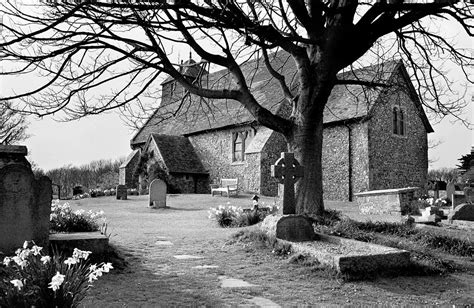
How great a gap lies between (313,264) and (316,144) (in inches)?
174

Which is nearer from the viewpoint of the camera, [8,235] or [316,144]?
[8,235]

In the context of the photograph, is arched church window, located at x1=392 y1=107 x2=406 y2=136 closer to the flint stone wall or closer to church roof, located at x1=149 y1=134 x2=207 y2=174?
the flint stone wall

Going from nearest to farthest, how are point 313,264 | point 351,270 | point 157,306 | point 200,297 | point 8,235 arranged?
point 157,306, point 200,297, point 8,235, point 351,270, point 313,264

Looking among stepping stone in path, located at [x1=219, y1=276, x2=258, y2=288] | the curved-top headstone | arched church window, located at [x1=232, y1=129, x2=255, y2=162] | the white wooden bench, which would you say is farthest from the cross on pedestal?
arched church window, located at [x1=232, y1=129, x2=255, y2=162]

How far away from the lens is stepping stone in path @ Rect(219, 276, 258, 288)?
243 inches

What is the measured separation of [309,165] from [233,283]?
518 cm

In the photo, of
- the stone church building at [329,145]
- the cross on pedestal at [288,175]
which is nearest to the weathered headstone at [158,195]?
the stone church building at [329,145]

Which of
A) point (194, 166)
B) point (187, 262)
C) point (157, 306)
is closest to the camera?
point (157, 306)

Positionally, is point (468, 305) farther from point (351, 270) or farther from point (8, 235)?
point (8, 235)

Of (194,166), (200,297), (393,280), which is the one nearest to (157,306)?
(200,297)

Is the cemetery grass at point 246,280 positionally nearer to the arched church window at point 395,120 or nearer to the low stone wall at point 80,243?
the low stone wall at point 80,243

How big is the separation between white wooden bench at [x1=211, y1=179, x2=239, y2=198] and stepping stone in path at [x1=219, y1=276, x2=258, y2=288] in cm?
1860

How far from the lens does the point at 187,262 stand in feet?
25.8

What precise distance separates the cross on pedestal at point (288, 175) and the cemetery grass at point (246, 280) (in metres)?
1.03
